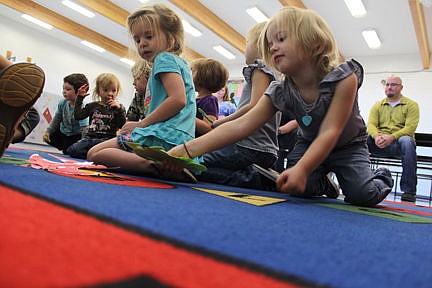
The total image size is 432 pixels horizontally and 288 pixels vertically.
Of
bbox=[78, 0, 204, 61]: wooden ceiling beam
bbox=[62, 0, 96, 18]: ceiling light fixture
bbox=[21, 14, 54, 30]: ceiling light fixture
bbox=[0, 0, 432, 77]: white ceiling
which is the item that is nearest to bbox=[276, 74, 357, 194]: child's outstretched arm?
bbox=[0, 0, 432, 77]: white ceiling

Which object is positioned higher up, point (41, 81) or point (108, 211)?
point (41, 81)

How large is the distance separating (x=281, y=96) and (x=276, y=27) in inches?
7.5

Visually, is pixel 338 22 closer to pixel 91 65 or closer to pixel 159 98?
pixel 159 98

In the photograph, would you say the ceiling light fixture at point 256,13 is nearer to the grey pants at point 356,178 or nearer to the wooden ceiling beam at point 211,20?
the wooden ceiling beam at point 211,20

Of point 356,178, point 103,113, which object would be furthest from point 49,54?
point 356,178

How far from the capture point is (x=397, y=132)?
8.75ft

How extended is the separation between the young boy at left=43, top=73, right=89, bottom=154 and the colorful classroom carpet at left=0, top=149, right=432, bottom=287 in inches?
94.5

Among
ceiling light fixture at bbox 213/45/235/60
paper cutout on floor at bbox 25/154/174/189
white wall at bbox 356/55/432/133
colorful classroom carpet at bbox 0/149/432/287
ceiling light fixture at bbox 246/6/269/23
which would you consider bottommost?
colorful classroom carpet at bbox 0/149/432/287

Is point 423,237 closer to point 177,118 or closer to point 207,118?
point 177,118

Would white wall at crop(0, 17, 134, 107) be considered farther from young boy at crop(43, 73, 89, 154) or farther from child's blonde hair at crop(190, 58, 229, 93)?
child's blonde hair at crop(190, 58, 229, 93)

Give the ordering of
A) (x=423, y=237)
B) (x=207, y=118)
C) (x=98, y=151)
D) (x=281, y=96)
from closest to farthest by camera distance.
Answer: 1. (x=423, y=237)
2. (x=281, y=96)
3. (x=98, y=151)
4. (x=207, y=118)

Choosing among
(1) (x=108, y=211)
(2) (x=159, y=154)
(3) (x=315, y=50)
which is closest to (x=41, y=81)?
(2) (x=159, y=154)

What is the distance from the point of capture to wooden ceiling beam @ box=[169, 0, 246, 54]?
14.8 feet

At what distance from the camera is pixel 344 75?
956mm
